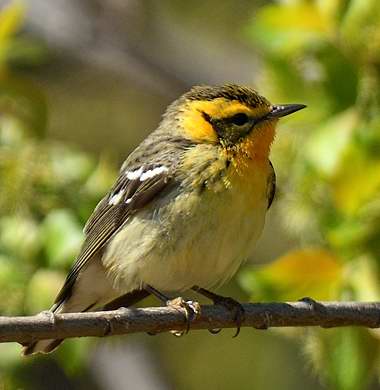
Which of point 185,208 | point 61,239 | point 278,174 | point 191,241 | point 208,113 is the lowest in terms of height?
point 191,241

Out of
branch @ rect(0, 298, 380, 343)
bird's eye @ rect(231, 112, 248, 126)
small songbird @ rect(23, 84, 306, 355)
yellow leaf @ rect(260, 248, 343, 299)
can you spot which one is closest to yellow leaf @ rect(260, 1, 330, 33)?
small songbird @ rect(23, 84, 306, 355)

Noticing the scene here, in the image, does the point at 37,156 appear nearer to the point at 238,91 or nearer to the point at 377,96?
the point at 238,91

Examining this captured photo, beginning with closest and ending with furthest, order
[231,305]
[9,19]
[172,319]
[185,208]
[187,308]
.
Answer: [172,319]
[187,308]
[231,305]
[185,208]
[9,19]

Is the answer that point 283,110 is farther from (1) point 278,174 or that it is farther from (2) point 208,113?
(1) point 278,174

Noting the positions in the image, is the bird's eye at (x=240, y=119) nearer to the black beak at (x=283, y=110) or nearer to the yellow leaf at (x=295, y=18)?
the black beak at (x=283, y=110)

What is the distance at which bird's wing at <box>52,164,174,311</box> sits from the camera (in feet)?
15.8

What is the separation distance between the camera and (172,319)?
390 centimetres

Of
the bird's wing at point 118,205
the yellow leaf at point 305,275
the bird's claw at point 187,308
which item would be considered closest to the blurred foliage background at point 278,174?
the yellow leaf at point 305,275

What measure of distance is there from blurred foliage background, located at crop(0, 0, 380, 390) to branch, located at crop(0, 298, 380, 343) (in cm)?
55

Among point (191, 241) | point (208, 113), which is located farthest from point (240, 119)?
point (191, 241)

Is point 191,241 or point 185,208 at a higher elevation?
point 185,208

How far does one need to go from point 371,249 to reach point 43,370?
2929 millimetres

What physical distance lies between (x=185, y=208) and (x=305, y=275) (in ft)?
1.98

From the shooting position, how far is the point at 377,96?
5.04 meters
